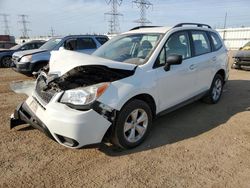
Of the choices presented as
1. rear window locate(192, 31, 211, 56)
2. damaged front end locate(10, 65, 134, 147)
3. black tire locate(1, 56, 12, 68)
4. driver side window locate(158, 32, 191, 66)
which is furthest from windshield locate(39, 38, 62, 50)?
damaged front end locate(10, 65, 134, 147)

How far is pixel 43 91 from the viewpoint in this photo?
3.61m

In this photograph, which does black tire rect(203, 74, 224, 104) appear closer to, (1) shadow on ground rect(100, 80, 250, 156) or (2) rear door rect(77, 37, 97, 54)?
(1) shadow on ground rect(100, 80, 250, 156)

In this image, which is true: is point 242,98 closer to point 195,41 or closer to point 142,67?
point 195,41

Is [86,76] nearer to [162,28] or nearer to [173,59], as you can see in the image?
[173,59]

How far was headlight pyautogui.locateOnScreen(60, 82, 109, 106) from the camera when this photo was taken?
10.2 feet

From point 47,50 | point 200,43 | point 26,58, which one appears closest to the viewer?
point 200,43

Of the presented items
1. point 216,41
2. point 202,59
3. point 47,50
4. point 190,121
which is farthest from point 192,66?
→ point 47,50

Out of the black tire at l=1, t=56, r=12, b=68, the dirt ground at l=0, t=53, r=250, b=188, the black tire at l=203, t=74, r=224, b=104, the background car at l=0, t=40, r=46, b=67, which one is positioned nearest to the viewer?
the dirt ground at l=0, t=53, r=250, b=188

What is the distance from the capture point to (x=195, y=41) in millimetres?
5004

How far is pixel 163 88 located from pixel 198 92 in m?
1.43

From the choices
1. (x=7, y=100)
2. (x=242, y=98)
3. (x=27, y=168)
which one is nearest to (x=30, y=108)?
(x=27, y=168)

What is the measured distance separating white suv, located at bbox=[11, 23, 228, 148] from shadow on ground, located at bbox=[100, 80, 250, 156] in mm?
258

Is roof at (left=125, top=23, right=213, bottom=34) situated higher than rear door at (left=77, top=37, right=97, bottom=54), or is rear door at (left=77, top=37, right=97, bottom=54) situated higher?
roof at (left=125, top=23, right=213, bottom=34)

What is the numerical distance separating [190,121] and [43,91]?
281cm
